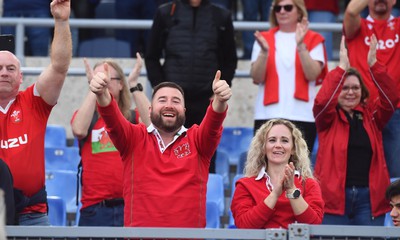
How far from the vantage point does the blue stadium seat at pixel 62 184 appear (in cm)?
902

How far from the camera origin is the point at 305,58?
8.85m

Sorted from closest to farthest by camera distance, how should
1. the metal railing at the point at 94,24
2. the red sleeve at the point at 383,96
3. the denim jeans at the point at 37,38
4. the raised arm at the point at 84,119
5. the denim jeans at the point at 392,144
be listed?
the raised arm at the point at 84,119 < the red sleeve at the point at 383,96 < the denim jeans at the point at 392,144 < the metal railing at the point at 94,24 < the denim jeans at the point at 37,38

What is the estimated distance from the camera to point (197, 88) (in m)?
8.80

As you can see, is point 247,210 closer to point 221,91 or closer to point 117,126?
point 221,91

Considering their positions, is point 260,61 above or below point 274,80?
above

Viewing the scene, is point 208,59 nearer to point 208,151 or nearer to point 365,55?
point 365,55

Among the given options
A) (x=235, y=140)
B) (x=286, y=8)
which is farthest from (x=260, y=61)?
(x=235, y=140)

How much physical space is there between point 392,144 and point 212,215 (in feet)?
5.25

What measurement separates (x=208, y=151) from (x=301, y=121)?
8.20ft

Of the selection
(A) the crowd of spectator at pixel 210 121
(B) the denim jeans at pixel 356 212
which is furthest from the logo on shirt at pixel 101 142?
(B) the denim jeans at pixel 356 212

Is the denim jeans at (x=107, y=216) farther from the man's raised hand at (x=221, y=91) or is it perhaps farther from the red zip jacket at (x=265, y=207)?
the man's raised hand at (x=221, y=91)

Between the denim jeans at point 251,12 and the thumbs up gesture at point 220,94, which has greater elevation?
the denim jeans at point 251,12

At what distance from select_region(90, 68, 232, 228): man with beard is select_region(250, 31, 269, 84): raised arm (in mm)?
2260

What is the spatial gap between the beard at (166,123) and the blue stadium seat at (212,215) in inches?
72.2
